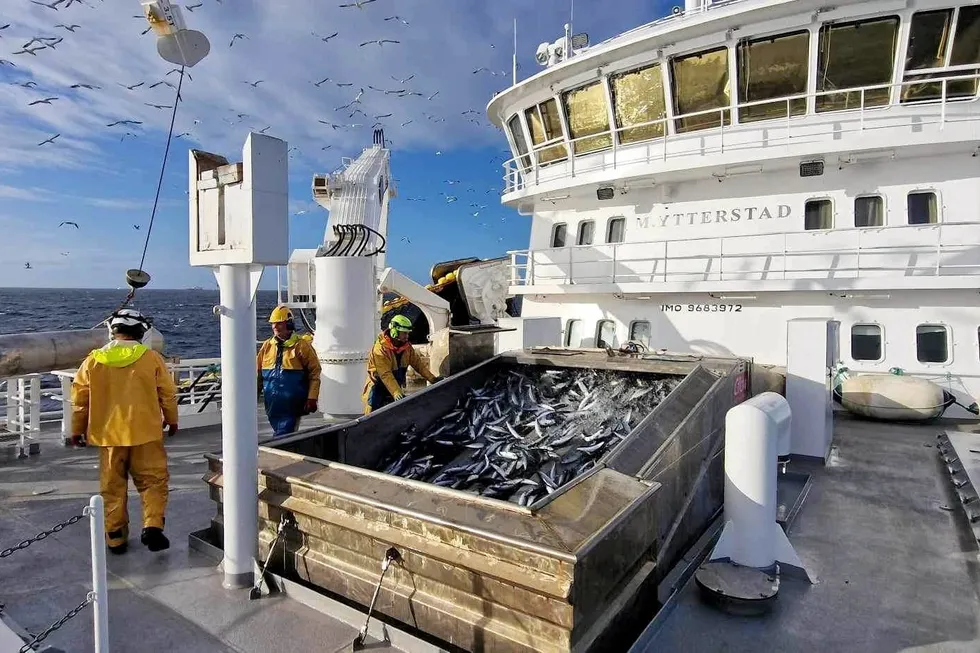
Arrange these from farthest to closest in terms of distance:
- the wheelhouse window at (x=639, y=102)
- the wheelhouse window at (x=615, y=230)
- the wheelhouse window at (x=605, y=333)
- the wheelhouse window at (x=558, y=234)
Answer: the wheelhouse window at (x=558, y=234) < the wheelhouse window at (x=615, y=230) < the wheelhouse window at (x=605, y=333) < the wheelhouse window at (x=639, y=102)

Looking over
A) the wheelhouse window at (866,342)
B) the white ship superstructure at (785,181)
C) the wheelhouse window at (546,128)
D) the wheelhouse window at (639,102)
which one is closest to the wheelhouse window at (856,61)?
the white ship superstructure at (785,181)

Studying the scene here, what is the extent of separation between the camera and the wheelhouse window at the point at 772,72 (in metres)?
9.67

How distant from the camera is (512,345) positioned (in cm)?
944

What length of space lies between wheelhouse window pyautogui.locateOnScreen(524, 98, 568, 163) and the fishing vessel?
0.09 metres

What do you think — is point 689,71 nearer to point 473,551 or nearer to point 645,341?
point 645,341

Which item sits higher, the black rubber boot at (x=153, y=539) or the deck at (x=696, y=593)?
the black rubber boot at (x=153, y=539)

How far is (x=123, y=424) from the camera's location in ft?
14.9

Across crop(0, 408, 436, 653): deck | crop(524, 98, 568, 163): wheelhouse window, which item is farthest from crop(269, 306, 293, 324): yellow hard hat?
crop(524, 98, 568, 163): wheelhouse window

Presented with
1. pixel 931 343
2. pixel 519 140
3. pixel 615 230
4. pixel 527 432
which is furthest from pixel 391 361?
pixel 931 343

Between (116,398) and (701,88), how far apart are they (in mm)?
10054

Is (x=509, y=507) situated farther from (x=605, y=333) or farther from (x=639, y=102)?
(x=639, y=102)

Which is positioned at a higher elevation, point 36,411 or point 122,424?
point 122,424

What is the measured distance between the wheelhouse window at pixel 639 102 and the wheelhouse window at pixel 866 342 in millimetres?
4799

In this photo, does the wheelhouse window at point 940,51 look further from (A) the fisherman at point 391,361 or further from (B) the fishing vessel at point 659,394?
(A) the fisherman at point 391,361
